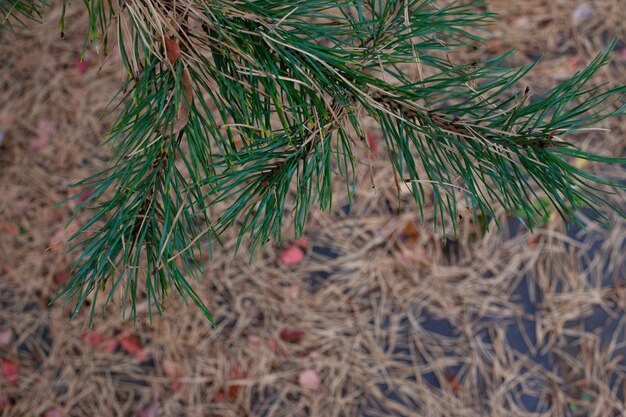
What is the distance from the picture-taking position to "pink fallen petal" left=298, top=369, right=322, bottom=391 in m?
1.57

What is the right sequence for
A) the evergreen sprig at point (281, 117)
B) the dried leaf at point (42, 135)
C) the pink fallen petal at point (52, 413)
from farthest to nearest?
1. the dried leaf at point (42, 135)
2. the pink fallen petal at point (52, 413)
3. the evergreen sprig at point (281, 117)

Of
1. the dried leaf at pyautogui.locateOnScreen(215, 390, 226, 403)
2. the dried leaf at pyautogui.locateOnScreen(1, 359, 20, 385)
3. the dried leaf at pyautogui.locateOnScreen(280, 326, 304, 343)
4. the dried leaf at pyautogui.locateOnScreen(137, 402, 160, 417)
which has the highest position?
the dried leaf at pyautogui.locateOnScreen(280, 326, 304, 343)

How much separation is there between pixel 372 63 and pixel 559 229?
3.89 ft

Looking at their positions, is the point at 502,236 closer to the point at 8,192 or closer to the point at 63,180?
the point at 63,180

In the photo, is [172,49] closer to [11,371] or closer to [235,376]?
[235,376]

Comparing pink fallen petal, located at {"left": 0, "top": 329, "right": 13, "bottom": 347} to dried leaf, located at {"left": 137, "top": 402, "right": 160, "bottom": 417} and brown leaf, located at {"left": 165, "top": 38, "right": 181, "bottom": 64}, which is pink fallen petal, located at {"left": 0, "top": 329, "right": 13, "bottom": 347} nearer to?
dried leaf, located at {"left": 137, "top": 402, "right": 160, "bottom": 417}

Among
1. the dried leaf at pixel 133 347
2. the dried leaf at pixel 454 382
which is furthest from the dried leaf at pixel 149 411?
the dried leaf at pixel 454 382

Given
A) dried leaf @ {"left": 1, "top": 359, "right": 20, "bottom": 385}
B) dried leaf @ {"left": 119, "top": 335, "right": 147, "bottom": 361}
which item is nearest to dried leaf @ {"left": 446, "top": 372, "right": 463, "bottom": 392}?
dried leaf @ {"left": 119, "top": 335, "right": 147, "bottom": 361}

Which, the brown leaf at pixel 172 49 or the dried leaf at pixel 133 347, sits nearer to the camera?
the brown leaf at pixel 172 49

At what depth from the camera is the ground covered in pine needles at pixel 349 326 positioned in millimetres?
1567

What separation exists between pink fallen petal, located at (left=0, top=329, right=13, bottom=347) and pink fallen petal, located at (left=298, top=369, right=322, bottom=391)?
818 millimetres

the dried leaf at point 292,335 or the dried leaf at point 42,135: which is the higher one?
the dried leaf at point 42,135

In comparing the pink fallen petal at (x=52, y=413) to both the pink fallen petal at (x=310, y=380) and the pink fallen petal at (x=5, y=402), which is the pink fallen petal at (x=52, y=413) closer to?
the pink fallen petal at (x=5, y=402)

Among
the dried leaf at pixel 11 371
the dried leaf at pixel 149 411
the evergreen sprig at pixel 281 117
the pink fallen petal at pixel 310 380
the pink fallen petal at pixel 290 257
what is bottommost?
the dried leaf at pixel 149 411
